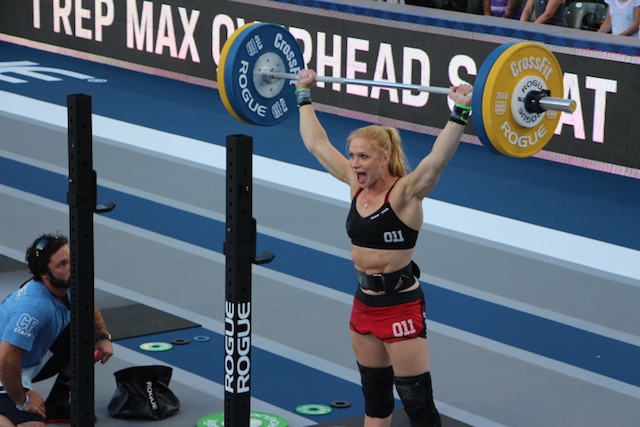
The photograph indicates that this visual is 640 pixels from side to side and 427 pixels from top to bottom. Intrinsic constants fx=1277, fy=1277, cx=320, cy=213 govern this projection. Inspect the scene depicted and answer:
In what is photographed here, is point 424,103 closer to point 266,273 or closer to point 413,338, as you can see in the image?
point 266,273

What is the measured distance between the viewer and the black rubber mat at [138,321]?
301 inches

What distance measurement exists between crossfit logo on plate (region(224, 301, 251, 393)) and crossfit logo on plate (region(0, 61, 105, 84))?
11.6 meters

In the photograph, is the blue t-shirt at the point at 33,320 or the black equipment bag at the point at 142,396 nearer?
the blue t-shirt at the point at 33,320

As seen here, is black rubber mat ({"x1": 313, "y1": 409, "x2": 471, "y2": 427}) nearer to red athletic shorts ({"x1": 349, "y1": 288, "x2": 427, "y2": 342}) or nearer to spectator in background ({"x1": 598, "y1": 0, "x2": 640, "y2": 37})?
red athletic shorts ({"x1": 349, "y1": 288, "x2": 427, "y2": 342})

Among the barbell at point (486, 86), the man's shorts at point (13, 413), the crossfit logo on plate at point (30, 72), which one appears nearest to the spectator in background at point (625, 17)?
the barbell at point (486, 86)

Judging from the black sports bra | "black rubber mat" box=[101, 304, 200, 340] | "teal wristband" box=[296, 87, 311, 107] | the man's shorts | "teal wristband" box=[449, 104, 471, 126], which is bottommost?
"black rubber mat" box=[101, 304, 200, 340]

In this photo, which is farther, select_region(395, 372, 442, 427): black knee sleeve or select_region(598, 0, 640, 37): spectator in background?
select_region(598, 0, 640, 37): spectator in background

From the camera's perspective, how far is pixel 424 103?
43.4ft

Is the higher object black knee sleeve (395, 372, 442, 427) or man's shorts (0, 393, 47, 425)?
black knee sleeve (395, 372, 442, 427)

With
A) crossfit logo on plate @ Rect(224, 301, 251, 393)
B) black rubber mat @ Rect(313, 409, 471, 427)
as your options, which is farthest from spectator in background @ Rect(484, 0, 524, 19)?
crossfit logo on plate @ Rect(224, 301, 251, 393)

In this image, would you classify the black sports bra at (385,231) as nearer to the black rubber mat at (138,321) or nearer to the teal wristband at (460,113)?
the teal wristband at (460,113)

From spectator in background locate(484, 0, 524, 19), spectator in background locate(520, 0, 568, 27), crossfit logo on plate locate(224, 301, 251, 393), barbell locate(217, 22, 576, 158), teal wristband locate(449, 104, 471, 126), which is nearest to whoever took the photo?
crossfit logo on plate locate(224, 301, 251, 393)

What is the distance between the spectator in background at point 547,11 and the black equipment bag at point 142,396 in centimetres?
806

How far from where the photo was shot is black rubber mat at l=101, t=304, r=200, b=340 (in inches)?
301
